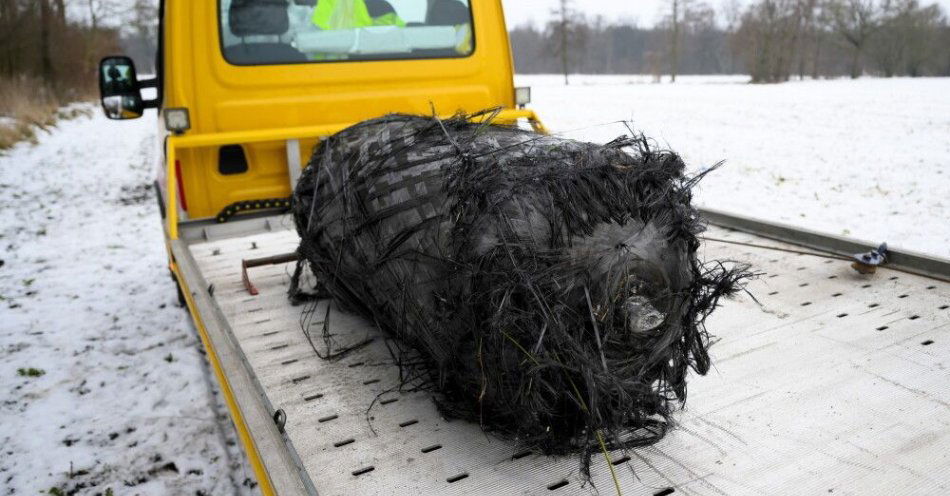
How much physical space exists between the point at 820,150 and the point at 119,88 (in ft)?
39.1

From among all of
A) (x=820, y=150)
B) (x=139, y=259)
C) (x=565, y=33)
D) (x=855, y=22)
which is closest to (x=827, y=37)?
(x=855, y=22)

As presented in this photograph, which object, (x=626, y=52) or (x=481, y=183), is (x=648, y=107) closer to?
(x=481, y=183)

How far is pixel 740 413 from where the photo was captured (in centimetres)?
207

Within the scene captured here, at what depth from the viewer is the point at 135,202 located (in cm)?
984

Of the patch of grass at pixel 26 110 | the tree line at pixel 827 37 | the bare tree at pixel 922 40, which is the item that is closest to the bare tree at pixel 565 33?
the tree line at pixel 827 37

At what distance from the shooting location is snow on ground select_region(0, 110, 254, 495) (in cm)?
311

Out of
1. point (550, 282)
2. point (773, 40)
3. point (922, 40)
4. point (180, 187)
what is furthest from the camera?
point (773, 40)

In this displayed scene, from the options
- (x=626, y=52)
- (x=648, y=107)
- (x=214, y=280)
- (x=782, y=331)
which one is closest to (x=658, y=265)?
(x=782, y=331)

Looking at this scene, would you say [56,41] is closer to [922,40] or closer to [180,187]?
[180,187]

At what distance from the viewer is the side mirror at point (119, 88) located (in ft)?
13.8

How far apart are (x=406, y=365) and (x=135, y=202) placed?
9001mm

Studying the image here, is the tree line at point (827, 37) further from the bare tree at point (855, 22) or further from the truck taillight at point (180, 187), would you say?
the truck taillight at point (180, 187)

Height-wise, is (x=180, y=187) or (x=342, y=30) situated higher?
(x=342, y=30)

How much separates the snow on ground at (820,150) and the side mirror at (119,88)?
2.85 meters
